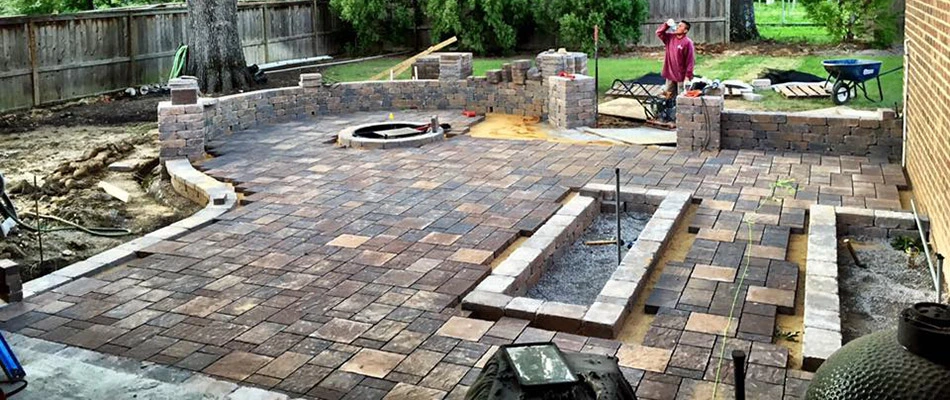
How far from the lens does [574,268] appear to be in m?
7.03

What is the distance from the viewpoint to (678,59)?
1224 centimetres

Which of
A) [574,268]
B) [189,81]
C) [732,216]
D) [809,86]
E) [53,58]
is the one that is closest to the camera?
[574,268]

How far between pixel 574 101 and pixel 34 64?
370 inches

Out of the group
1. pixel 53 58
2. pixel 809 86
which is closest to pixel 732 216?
pixel 809 86

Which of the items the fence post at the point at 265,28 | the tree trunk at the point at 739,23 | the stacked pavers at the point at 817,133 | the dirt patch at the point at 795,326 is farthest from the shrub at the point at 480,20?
the dirt patch at the point at 795,326

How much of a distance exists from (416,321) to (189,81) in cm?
625

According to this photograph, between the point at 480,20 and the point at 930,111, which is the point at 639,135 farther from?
the point at 480,20

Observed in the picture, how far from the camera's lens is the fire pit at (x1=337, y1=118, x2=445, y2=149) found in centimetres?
1129

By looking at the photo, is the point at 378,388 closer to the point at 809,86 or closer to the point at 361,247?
the point at 361,247

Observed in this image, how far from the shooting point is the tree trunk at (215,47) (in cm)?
1664

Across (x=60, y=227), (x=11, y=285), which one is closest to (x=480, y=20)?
(x=60, y=227)

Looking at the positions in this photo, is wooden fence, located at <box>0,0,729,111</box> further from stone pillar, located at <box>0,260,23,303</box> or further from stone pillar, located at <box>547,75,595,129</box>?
stone pillar, located at <box>0,260,23,303</box>

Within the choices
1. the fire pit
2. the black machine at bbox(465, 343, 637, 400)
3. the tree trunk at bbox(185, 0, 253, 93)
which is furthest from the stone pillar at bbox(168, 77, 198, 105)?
the black machine at bbox(465, 343, 637, 400)

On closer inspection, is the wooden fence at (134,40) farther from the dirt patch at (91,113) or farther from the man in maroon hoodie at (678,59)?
the man in maroon hoodie at (678,59)
